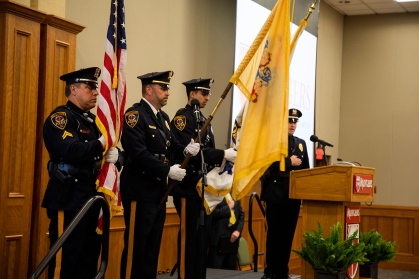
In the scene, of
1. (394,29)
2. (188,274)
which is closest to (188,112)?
(188,274)

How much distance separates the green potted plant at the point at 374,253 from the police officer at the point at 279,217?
1095 mm

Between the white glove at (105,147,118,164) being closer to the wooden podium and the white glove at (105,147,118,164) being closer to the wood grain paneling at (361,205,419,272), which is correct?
the wooden podium

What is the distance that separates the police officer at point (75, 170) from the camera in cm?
386

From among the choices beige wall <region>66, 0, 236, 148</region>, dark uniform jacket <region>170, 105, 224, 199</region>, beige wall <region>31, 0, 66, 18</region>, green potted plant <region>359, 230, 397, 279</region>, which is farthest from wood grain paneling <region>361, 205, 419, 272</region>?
beige wall <region>31, 0, 66, 18</region>

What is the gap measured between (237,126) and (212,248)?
5.18 feet

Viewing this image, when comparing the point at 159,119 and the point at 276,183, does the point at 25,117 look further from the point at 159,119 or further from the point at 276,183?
the point at 276,183

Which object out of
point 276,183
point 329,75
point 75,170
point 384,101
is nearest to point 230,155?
point 276,183

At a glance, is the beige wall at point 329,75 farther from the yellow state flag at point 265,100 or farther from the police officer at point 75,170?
the police officer at point 75,170

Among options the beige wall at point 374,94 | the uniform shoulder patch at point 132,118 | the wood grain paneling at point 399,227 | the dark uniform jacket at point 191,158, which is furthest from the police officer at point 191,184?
the wood grain paneling at point 399,227

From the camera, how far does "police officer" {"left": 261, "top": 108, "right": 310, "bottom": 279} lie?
607cm

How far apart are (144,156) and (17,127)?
95cm

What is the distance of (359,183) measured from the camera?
4.88 metres

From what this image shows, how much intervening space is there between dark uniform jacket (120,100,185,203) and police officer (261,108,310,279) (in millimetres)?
1710

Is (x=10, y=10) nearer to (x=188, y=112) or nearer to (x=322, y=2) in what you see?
(x=188, y=112)
